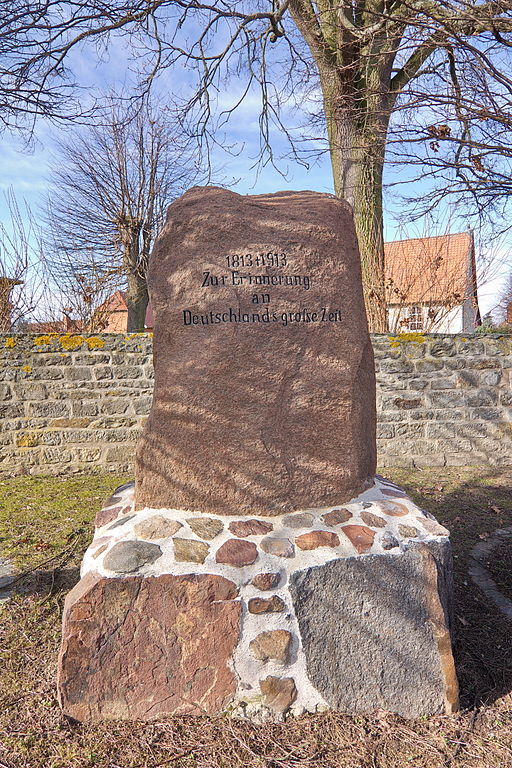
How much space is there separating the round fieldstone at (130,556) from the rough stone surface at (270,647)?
518mm

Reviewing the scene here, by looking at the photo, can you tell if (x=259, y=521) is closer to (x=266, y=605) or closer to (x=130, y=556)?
(x=266, y=605)

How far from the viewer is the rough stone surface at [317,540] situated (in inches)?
88.5

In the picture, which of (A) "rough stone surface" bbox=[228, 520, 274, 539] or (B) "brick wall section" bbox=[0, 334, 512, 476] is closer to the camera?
(A) "rough stone surface" bbox=[228, 520, 274, 539]

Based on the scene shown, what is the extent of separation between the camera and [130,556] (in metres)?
2.14

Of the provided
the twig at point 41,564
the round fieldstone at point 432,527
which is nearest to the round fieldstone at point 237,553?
the round fieldstone at point 432,527

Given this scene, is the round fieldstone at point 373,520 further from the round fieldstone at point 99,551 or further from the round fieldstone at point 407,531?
the round fieldstone at point 99,551

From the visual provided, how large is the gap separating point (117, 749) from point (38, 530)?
2.47 meters

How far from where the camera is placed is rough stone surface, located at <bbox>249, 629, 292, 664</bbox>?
2.07 m

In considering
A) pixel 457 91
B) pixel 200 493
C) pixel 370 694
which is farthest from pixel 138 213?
pixel 370 694

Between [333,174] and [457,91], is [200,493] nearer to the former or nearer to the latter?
[457,91]

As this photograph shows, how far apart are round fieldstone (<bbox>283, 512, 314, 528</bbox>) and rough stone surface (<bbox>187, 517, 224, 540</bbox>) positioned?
30 cm

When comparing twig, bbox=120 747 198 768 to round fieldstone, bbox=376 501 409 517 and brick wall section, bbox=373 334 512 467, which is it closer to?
round fieldstone, bbox=376 501 409 517

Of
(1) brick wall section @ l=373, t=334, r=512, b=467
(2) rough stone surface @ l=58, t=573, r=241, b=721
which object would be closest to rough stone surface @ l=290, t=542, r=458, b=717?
(2) rough stone surface @ l=58, t=573, r=241, b=721

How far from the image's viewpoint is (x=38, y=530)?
404 cm
